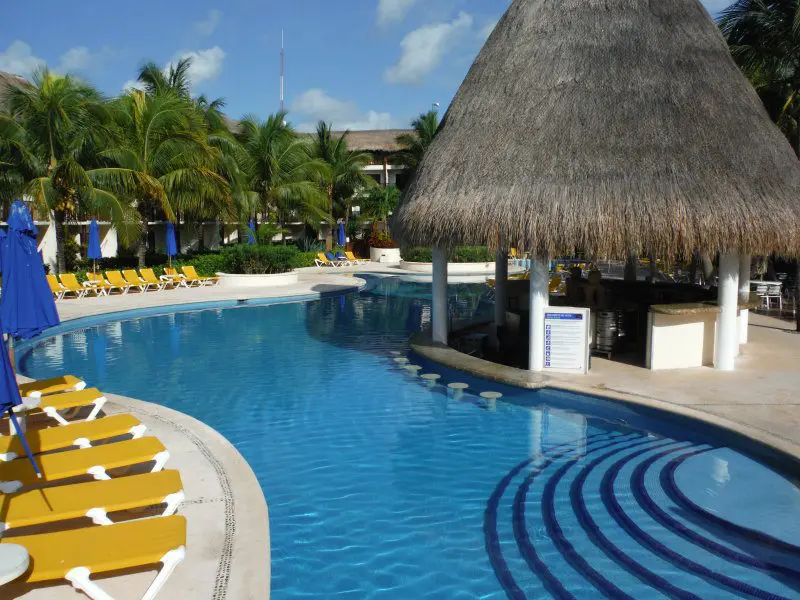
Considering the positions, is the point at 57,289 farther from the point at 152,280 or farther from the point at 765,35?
the point at 765,35

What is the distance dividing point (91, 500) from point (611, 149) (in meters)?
7.72

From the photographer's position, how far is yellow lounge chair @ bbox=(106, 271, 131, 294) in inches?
731

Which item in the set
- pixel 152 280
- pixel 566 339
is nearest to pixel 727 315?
pixel 566 339

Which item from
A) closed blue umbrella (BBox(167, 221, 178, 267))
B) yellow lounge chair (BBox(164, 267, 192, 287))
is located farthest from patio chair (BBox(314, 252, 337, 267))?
yellow lounge chair (BBox(164, 267, 192, 287))

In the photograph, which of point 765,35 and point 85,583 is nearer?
point 85,583

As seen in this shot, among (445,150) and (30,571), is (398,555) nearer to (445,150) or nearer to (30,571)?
(30,571)

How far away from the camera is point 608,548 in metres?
5.04

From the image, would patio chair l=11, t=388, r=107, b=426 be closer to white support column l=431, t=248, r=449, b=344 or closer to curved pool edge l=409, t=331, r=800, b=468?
curved pool edge l=409, t=331, r=800, b=468

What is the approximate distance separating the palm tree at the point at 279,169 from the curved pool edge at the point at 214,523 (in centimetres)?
2157

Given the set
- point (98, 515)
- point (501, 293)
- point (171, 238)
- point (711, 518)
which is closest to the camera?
point (98, 515)

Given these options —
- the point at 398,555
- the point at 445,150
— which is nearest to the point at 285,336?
the point at 445,150

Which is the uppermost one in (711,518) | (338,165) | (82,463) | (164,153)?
(338,165)

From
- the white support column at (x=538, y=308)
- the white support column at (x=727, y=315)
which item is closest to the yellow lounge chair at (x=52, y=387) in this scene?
the white support column at (x=538, y=308)

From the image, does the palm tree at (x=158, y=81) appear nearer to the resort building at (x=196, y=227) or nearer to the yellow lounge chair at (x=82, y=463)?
the resort building at (x=196, y=227)
